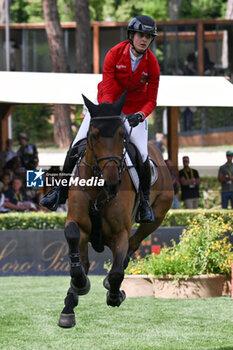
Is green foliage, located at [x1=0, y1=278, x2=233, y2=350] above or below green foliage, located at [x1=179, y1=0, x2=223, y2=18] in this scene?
below

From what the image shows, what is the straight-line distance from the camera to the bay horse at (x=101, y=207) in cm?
653

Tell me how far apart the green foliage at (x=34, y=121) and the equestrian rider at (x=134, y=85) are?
29.9m

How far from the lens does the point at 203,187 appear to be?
1083 inches

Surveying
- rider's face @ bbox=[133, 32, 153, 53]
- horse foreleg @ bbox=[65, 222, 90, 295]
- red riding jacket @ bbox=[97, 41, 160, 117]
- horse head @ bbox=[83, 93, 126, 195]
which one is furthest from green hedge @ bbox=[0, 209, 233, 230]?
horse head @ bbox=[83, 93, 126, 195]

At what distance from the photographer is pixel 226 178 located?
18.6 meters

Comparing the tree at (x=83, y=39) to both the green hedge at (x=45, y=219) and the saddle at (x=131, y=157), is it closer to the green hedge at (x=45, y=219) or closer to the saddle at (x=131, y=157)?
the green hedge at (x=45, y=219)

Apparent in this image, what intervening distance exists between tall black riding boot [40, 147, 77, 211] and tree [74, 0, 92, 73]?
67.5ft

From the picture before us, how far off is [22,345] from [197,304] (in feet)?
12.0

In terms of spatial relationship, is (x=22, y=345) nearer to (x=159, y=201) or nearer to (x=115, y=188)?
(x=159, y=201)

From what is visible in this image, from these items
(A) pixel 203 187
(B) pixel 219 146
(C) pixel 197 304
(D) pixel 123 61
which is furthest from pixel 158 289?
(B) pixel 219 146

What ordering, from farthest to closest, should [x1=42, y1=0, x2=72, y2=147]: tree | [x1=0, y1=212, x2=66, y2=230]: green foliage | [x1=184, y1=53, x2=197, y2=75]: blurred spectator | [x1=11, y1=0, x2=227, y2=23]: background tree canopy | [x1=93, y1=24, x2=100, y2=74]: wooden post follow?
[x1=11, y1=0, x2=227, y2=23]: background tree canopy, [x1=93, y1=24, x2=100, y2=74]: wooden post, [x1=184, y1=53, x2=197, y2=75]: blurred spectator, [x1=42, y1=0, x2=72, y2=147]: tree, [x1=0, y1=212, x2=66, y2=230]: green foliage

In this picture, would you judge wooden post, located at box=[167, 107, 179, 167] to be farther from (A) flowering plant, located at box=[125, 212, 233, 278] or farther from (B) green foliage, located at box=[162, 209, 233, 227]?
(A) flowering plant, located at box=[125, 212, 233, 278]

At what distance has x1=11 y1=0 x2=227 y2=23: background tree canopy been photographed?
5047 cm

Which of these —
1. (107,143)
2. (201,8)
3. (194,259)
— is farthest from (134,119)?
(201,8)
